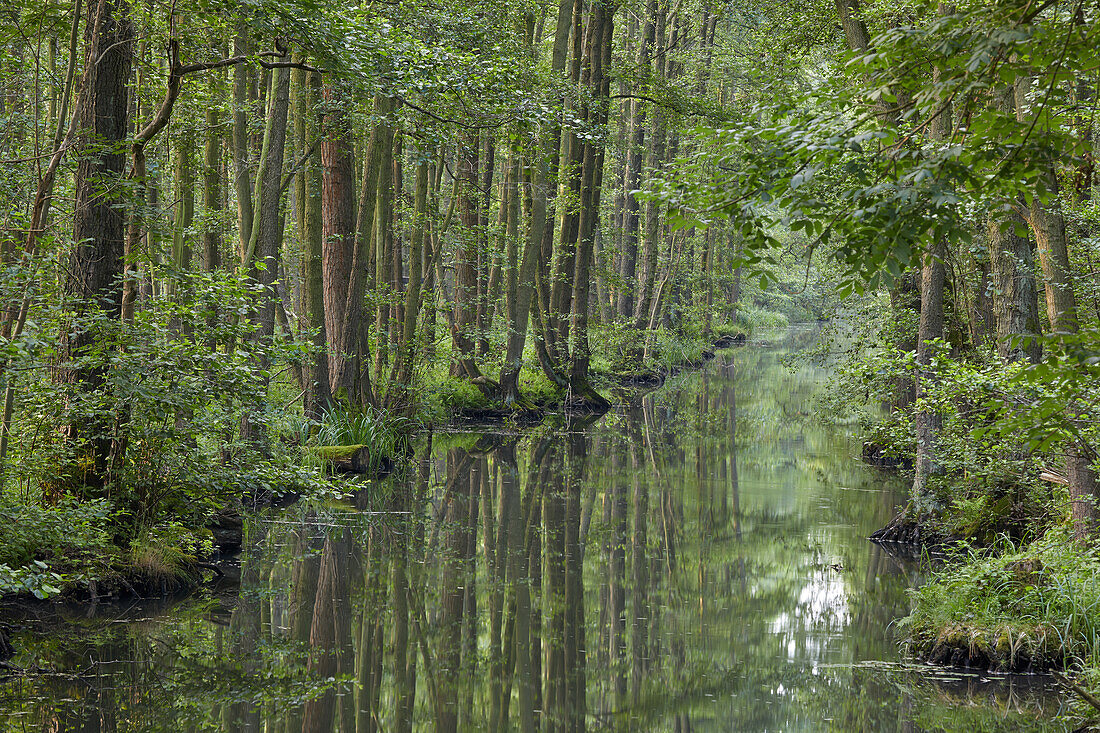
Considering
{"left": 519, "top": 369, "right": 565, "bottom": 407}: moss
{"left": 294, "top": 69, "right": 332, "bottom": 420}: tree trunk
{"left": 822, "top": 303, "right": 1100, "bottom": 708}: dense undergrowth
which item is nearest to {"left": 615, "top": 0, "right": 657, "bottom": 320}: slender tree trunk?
{"left": 519, "top": 369, "right": 565, "bottom": 407}: moss

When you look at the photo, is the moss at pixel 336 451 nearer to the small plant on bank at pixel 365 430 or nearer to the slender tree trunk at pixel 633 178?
the small plant on bank at pixel 365 430

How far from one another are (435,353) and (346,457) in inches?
173

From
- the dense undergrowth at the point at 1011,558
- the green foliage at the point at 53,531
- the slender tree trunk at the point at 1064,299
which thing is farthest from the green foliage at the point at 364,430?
the slender tree trunk at the point at 1064,299

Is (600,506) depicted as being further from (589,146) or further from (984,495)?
(589,146)

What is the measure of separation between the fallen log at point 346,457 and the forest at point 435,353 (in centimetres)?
5

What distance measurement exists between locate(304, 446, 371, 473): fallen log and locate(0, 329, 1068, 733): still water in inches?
17.5

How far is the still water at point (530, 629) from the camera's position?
5797 millimetres

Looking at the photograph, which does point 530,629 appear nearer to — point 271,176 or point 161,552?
point 161,552

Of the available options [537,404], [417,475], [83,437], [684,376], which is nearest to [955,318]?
[417,475]

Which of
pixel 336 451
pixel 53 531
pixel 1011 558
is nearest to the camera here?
pixel 53 531

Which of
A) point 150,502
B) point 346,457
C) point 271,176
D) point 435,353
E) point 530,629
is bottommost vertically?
point 530,629

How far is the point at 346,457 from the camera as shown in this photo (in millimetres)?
12750

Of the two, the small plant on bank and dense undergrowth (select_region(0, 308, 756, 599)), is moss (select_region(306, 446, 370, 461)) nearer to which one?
the small plant on bank

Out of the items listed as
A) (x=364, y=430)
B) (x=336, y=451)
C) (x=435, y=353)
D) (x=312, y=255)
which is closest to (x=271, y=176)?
(x=312, y=255)
